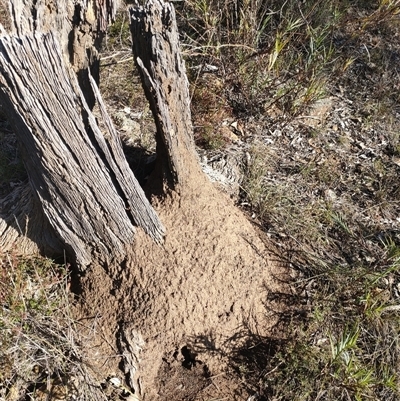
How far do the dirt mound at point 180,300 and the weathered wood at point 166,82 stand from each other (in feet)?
0.68

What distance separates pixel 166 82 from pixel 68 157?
0.56 meters

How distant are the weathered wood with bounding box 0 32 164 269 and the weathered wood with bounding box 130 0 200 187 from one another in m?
0.23

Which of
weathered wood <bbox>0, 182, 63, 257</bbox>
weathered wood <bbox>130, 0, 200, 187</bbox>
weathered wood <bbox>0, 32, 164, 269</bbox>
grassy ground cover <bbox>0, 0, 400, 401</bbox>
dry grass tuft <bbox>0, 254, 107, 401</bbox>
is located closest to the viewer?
weathered wood <bbox>0, 32, 164, 269</bbox>

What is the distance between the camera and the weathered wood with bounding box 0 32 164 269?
1.61m

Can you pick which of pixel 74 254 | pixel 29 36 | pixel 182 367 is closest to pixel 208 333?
pixel 182 367

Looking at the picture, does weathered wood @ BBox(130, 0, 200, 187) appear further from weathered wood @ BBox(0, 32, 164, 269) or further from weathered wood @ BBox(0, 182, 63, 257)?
weathered wood @ BBox(0, 182, 63, 257)

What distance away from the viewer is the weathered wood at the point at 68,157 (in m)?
1.61

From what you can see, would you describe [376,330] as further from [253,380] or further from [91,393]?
[91,393]

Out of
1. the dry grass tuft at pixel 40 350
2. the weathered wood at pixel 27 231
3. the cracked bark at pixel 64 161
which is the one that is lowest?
the dry grass tuft at pixel 40 350

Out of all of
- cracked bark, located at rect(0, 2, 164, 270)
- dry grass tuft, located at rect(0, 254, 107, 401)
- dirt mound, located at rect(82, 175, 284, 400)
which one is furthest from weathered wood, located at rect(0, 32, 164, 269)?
dry grass tuft, located at rect(0, 254, 107, 401)

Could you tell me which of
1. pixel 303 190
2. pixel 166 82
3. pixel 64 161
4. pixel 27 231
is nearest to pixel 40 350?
pixel 27 231

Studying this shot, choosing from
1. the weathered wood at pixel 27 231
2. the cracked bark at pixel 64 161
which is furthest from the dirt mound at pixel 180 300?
the weathered wood at pixel 27 231

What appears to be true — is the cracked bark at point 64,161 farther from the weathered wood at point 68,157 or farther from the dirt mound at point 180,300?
the dirt mound at point 180,300

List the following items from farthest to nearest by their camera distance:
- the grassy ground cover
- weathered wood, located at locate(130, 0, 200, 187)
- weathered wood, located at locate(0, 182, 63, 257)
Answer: weathered wood, located at locate(0, 182, 63, 257) → the grassy ground cover → weathered wood, located at locate(130, 0, 200, 187)
